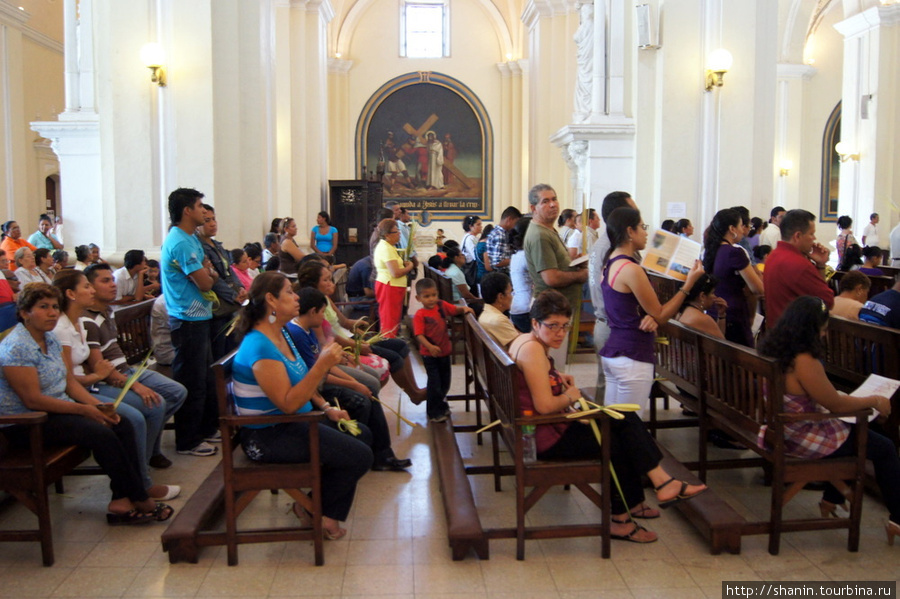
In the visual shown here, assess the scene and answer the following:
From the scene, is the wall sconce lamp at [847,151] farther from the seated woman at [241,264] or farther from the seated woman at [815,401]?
the seated woman at [815,401]

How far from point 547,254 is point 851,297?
7.23 feet

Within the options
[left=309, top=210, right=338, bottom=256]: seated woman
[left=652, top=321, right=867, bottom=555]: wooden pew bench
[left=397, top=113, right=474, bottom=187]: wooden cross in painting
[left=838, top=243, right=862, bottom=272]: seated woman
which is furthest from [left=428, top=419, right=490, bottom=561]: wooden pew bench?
[left=397, top=113, right=474, bottom=187]: wooden cross in painting

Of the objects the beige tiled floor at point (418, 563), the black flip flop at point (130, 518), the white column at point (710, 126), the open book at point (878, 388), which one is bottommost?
the beige tiled floor at point (418, 563)

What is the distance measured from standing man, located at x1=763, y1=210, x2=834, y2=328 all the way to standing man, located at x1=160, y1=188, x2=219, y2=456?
3499 millimetres

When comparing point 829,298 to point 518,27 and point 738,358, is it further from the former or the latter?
point 518,27

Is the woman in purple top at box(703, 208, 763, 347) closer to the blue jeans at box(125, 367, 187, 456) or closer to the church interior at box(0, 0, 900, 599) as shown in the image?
the church interior at box(0, 0, 900, 599)

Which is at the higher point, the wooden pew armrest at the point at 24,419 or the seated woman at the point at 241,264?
the seated woman at the point at 241,264

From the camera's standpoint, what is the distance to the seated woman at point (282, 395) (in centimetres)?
369

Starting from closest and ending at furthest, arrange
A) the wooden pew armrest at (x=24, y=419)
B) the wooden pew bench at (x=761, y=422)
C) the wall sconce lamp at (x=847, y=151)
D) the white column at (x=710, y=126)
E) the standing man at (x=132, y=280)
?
1. the wooden pew armrest at (x=24, y=419)
2. the wooden pew bench at (x=761, y=422)
3. the standing man at (x=132, y=280)
4. the white column at (x=710, y=126)
5. the wall sconce lamp at (x=847, y=151)

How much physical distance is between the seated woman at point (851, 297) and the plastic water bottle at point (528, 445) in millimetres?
2827

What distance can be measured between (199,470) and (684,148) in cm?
746

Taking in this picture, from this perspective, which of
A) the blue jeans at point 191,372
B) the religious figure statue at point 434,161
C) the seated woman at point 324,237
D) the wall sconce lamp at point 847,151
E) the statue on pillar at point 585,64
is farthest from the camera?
the religious figure statue at point 434,161

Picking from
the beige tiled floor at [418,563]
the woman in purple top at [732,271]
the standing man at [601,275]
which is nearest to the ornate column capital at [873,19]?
the woman in purple top at [732,271]

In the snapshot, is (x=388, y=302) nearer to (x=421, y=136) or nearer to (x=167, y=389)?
(x=167, y=389)
